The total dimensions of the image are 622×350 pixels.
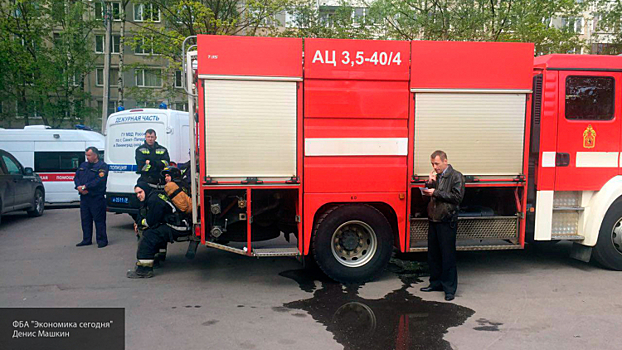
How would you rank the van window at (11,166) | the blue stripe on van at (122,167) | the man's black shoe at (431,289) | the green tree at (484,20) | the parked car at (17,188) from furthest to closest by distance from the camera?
the green tree at (484,20)
the van window at (11,166)
the parked car at (17,188)
the blue stripe on van at (122,167)
the man's black shoe at (431,289)

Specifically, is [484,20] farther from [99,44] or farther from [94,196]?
[99,44]

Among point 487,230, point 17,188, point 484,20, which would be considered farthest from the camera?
point 484,20

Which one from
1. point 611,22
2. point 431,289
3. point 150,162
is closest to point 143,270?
point 150,162

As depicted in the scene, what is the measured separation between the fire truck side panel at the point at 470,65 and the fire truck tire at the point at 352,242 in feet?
5.79

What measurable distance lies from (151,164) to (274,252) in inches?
131

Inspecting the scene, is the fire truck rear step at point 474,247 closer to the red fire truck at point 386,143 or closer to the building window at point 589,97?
the red fire truck at point 386,143

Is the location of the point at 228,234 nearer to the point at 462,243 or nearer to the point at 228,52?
the point at 228,52

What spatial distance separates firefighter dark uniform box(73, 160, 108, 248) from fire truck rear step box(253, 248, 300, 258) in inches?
156

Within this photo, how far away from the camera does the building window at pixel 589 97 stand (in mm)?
6523

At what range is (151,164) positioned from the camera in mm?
8164

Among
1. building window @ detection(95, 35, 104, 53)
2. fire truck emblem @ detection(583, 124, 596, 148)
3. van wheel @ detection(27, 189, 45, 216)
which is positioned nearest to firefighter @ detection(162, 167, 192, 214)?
fire truck emblem @ detection(583, 124, 596, 148)

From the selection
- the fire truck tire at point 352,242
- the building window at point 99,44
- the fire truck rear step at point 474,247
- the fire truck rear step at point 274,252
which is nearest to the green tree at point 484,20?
the fire truck rear step at point 474,247

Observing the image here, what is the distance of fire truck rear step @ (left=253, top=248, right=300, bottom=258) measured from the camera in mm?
5934

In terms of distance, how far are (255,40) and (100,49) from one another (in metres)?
35.0
